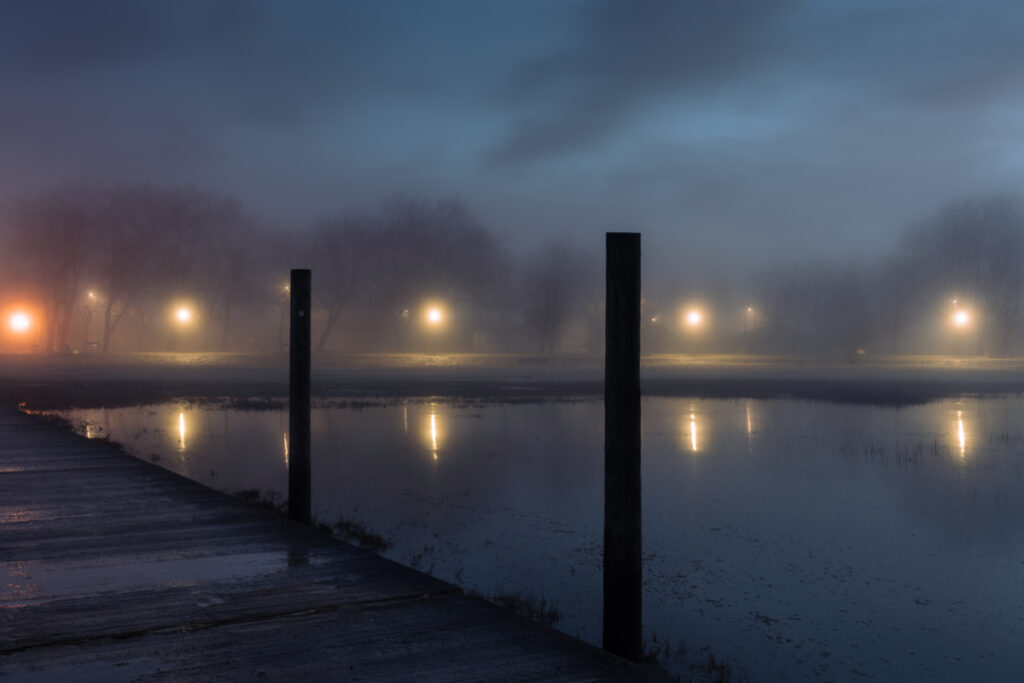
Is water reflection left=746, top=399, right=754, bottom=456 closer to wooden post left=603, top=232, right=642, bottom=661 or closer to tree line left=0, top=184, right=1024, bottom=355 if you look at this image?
wooden post left=603, top=232, right=642, bottom=661

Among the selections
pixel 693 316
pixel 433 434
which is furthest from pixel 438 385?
pixel 693 316

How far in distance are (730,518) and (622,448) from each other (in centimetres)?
636

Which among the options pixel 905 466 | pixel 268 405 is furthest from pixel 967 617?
pixel 268 405

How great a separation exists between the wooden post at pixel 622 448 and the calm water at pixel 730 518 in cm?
156

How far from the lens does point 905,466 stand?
15.6 metres

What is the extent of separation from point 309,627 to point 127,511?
4.27 m

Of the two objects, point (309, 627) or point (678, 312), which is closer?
point (309, 627)

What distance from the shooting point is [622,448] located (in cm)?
547

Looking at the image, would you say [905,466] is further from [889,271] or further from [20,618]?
[889,271]

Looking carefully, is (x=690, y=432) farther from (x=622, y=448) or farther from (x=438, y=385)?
(x=438, y=385)

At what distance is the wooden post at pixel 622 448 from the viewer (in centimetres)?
539

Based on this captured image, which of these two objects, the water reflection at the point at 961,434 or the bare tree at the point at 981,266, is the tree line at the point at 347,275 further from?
the water reflection at the point at 961,434

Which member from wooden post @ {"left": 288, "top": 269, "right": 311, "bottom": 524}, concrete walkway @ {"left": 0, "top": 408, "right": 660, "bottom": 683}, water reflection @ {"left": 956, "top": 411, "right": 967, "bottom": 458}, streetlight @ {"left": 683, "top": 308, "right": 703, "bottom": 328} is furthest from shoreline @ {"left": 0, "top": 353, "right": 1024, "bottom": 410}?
streetlight @ {"left": 683, "top": 308, "right": 703, "bottom": 328}

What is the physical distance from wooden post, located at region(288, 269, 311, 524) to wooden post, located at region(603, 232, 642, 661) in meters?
4.27
